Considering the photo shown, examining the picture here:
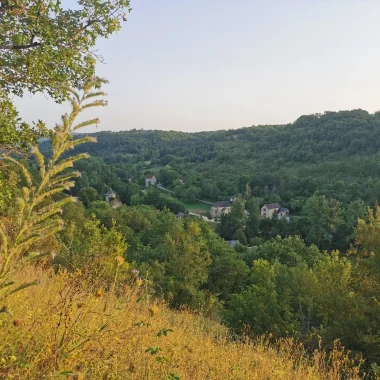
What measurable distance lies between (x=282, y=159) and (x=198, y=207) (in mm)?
36509

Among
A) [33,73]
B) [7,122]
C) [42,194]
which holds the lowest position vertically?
[42,194]

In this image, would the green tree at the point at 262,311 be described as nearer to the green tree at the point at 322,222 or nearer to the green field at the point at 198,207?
the green tree at the point at 322,222

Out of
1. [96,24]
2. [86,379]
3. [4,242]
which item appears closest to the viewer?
[4,242]

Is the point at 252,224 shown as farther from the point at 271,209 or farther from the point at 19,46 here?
the point at 19,46

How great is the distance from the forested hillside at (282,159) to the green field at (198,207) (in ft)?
13.3

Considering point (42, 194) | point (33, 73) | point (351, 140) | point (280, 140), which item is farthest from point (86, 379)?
point (280, 140)

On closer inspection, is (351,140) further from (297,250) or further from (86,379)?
(86,379)

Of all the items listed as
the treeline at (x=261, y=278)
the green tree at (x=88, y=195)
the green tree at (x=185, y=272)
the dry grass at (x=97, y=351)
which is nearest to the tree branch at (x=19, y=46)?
the treeline at (x=261, y=278)

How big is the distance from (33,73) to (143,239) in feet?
107

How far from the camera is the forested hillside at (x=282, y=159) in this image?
74.6 metres

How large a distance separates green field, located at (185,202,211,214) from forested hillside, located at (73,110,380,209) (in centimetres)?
405

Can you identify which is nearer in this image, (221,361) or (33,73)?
(221,361)

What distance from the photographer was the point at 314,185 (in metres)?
74.4

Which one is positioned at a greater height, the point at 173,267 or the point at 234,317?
the point at 173,267
